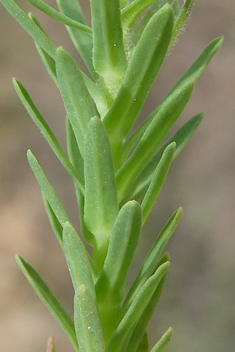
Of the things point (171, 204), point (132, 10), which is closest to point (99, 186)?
point (132, 10)

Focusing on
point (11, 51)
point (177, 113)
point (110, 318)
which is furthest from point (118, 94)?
point (11, 51)

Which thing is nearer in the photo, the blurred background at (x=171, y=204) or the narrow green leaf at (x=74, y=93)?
the narrow green leaf at (x=74, y=93)

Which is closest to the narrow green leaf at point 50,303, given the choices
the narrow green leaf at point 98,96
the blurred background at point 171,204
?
the narrow green leaf at point 98,96

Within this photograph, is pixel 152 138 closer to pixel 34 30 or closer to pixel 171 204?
pixel 34 30

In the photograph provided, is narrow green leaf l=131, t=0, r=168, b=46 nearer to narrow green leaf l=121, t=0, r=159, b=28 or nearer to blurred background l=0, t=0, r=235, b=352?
narrow green leaf l=121, t=0, r=159, b=28

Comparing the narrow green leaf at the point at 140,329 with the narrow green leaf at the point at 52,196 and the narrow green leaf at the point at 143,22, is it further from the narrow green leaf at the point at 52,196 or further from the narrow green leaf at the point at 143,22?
the narrow green leaf at the point at 143,22

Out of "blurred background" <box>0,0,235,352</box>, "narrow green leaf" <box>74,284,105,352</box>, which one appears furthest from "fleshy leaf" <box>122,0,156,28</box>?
"blurred background" <box>0,0,235,352</box>

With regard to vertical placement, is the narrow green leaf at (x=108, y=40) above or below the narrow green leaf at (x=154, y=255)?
above
